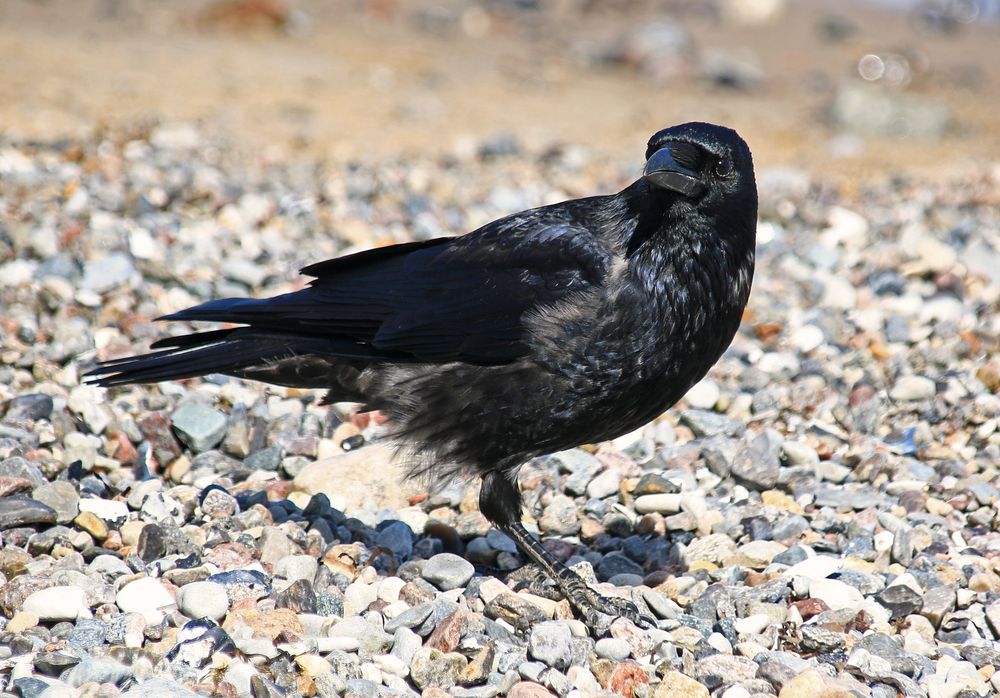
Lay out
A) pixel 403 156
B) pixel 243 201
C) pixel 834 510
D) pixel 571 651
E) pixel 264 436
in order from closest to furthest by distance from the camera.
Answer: pixel 571 651, pixel 834 510, pixel 264 436, pixel 243 201, pixel 403 156

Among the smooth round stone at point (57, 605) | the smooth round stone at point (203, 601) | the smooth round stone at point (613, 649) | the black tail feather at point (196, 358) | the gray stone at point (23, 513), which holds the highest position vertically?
the black tail feather at point (196, 358)

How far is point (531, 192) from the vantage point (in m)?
8.49

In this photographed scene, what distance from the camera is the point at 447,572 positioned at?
4.10m

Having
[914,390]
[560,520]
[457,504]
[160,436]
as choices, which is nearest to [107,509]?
[160,436]

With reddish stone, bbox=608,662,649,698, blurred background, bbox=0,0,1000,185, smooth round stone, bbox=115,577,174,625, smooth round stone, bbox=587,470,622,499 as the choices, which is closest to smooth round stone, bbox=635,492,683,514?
smooth round stone, bbox=587,470,622,499

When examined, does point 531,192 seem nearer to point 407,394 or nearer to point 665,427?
point 665,427

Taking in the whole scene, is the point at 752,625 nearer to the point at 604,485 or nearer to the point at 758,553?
the point at 758,553

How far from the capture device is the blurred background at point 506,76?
10672mm

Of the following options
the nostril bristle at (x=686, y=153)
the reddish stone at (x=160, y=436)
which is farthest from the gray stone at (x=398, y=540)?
the nostril bristle at (x=686, y=153)

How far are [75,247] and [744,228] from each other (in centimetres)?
392

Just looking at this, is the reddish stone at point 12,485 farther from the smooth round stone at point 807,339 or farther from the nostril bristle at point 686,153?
the smooth round stone at point 807,339

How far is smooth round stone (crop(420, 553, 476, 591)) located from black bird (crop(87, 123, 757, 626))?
0.27 metres

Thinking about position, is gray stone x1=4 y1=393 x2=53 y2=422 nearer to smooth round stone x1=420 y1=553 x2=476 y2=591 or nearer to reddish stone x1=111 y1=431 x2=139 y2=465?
reddish stone x1=111 y1=431 x2=139 y2=465

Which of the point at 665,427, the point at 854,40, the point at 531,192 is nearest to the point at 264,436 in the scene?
the point at 665,427
